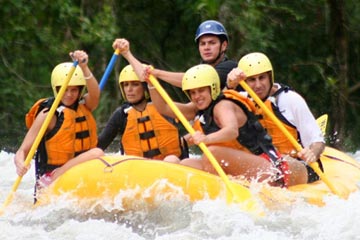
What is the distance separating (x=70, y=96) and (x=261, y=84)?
1434mm

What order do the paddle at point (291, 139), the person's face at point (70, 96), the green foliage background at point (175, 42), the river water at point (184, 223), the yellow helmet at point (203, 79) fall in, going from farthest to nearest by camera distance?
the green foliage background at point (175, 42)
the person's face at point (70, 96)
the paddle at point (291, 139)
the yellow helmet at point (203, 79)
the river water at point (184, 223)

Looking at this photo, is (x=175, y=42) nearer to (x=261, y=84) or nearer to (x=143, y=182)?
(x=261, y=84)

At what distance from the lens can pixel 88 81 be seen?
25.0ft

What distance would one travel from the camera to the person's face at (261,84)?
7691mm

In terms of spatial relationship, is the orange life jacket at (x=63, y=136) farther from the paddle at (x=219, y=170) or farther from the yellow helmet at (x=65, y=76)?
the paddle at (x=219, y=170)

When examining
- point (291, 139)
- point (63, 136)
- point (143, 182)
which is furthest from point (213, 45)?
point (143, 182)

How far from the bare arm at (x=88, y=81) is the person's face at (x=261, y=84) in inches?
45.0

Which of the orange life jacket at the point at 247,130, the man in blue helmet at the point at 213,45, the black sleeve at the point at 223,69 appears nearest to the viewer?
the orange life jacket at the point at 247,130

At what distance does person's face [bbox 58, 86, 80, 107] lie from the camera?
759 centimetres

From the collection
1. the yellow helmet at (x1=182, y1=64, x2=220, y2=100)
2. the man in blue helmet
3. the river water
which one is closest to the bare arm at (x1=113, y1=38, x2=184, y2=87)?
the man in blue helmet

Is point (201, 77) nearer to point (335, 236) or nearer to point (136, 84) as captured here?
point (136, 84)

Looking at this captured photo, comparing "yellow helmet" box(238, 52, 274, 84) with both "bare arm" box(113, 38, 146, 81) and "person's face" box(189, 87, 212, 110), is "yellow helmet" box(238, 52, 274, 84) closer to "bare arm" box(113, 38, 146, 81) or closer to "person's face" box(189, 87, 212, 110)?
"person's face" box(189, 87, 212, 110)

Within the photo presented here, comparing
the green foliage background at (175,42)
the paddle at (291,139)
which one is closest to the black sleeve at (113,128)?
the paddle at (291,139)

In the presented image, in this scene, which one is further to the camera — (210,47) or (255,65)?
(210,47)
